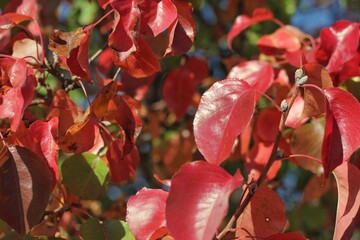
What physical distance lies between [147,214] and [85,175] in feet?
0.87

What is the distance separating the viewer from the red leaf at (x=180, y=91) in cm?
178

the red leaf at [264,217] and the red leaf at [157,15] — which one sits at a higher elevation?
the red leaf at [157,15]

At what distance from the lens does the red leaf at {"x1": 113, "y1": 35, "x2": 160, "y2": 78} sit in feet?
3.61

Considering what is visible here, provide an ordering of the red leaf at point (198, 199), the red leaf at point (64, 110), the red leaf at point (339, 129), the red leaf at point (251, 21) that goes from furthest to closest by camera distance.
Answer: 1. the red leaf at point (251, 21)
2. the red leaf at point (64, 110)
3. the red leaf at point (339, 129)
4. the red leaf at point (198, 199)

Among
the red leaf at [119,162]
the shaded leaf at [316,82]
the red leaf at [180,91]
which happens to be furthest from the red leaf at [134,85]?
the shaded leaf at [316,82]

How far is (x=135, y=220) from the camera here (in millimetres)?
994

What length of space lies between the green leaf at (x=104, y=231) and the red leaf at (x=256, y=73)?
1.40 feet

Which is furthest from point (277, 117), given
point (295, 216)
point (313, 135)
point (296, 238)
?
point (295, 216)

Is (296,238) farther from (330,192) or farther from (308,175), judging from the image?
(330,192)

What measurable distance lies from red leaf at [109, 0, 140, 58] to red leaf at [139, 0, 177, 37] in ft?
0.13

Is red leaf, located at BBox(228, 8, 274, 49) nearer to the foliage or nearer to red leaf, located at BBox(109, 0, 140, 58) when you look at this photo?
the foliage

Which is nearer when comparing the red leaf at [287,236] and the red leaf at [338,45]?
the red leaf at [287,236]

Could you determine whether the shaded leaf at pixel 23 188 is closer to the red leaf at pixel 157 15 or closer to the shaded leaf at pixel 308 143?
the red leaf at pixel 157 15

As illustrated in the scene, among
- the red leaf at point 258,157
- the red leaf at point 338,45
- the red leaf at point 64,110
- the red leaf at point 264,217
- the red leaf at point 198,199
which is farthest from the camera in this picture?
the red leaf at point 258,157
